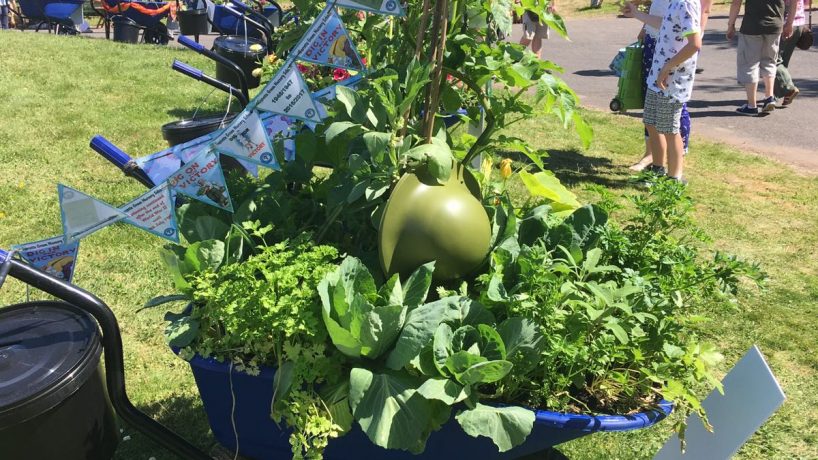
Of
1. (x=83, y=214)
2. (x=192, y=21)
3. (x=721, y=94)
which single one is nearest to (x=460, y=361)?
(x=83, y=214)

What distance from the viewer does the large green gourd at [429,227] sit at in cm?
158

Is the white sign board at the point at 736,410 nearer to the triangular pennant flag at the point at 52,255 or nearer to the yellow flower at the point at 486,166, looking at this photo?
→ the yellow flower at the point at 486,166

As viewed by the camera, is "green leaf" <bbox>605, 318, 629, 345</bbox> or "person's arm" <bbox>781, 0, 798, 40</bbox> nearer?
"green leaf" <bbox>605, 318, 629, 345</bbox>

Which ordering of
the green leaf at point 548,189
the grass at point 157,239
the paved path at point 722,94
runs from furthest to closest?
1. the paved path at point 722,94
2. the grass at point 157,239
3. the green leaf at point 548,189

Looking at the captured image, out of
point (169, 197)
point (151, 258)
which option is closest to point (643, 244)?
point (169, 197)

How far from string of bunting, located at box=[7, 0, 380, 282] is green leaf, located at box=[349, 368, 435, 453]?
668 mm

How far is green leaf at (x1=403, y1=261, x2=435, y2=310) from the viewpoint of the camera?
152cm

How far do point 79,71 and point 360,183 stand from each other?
23.3ft

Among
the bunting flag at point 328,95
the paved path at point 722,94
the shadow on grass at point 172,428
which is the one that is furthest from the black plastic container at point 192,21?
the bunting flag at point 328,95

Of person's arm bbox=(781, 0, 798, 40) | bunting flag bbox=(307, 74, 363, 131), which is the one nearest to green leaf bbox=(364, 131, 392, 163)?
bunting flag bbox=(307, 74, 363, 131)

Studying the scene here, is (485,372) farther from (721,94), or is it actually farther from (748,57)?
(721,94)

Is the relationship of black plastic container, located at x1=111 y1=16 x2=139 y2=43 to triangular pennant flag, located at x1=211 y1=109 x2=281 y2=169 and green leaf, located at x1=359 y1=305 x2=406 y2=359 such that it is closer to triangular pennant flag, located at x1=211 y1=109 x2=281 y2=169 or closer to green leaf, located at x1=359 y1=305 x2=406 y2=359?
triangular pennant flag, located at x1=211 y1=109 x2=281 y2=169

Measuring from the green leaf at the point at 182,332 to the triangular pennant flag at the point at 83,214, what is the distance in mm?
287

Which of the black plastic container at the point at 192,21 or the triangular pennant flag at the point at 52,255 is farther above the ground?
the triangular pennant flag at the point at 52,255
